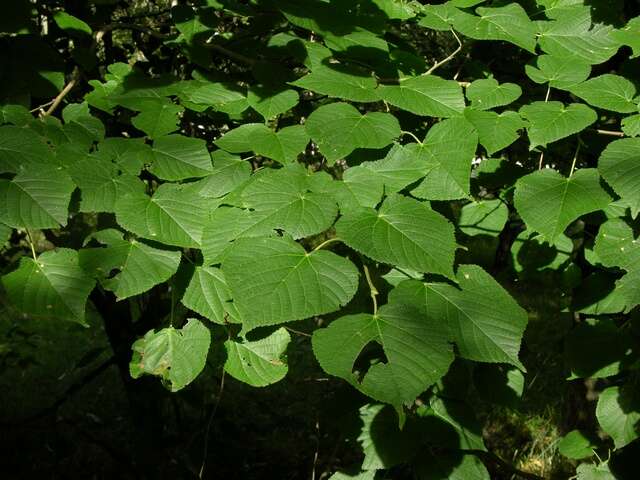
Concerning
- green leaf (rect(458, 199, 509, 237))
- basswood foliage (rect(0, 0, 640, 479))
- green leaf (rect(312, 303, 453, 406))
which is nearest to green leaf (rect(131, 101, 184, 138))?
basswood foliage (rect(0, 0, 640, 479))

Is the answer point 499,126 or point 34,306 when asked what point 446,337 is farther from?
point 34,306

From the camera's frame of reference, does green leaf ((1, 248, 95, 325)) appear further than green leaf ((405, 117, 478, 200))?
No

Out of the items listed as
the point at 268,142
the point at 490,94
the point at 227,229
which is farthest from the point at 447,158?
the point at 227,229

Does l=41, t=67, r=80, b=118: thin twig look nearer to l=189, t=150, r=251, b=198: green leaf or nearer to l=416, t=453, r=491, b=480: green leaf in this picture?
l=189, t=150, r=251, b=198: green leaf

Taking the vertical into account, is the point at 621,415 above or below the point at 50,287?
below

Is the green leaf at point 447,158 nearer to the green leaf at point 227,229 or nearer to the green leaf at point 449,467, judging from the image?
Result: the green leaf at point 227,229

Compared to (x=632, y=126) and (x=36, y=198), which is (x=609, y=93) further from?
(x=36, y=198)
